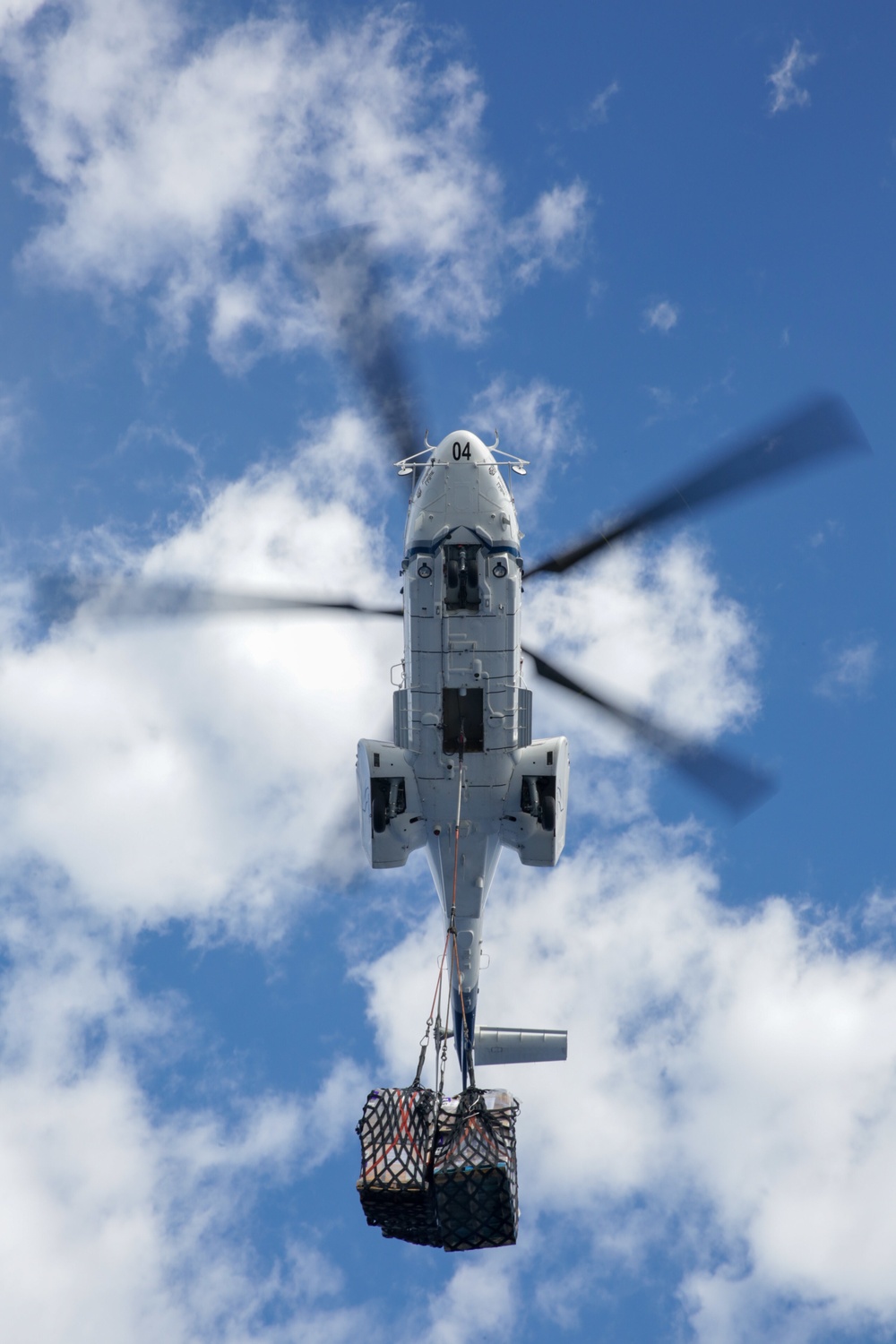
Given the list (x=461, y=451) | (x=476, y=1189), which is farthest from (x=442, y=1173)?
(x=461, y=451)

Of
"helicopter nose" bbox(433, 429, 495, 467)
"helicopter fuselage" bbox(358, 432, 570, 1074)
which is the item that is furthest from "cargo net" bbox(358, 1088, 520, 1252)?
"helicopter nose" bbox(433, 429, 495, 467)

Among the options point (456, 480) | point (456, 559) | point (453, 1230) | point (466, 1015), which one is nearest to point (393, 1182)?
point (453, 1230)

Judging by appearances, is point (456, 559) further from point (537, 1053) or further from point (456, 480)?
point (537, 1053)

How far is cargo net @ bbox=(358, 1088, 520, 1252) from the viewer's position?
59.1ft

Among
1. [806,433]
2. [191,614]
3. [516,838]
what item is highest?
[806,433]

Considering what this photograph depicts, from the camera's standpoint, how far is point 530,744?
23.4 m

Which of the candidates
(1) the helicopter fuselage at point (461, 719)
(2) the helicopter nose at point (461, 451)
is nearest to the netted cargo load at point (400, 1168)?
(1) the helicopter fuselage at point (461, 719)

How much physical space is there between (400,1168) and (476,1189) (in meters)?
1.31

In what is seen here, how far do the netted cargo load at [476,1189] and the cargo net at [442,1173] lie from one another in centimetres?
1

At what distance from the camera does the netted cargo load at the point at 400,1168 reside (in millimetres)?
18188

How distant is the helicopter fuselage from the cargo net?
11.4 feet

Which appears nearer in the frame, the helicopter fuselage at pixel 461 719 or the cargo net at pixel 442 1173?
the cargo net at pixel 442 1173

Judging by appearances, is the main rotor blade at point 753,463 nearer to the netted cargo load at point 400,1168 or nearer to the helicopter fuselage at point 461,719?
the helicopter fuselage at point 461,719

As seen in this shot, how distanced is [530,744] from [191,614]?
7576mm
